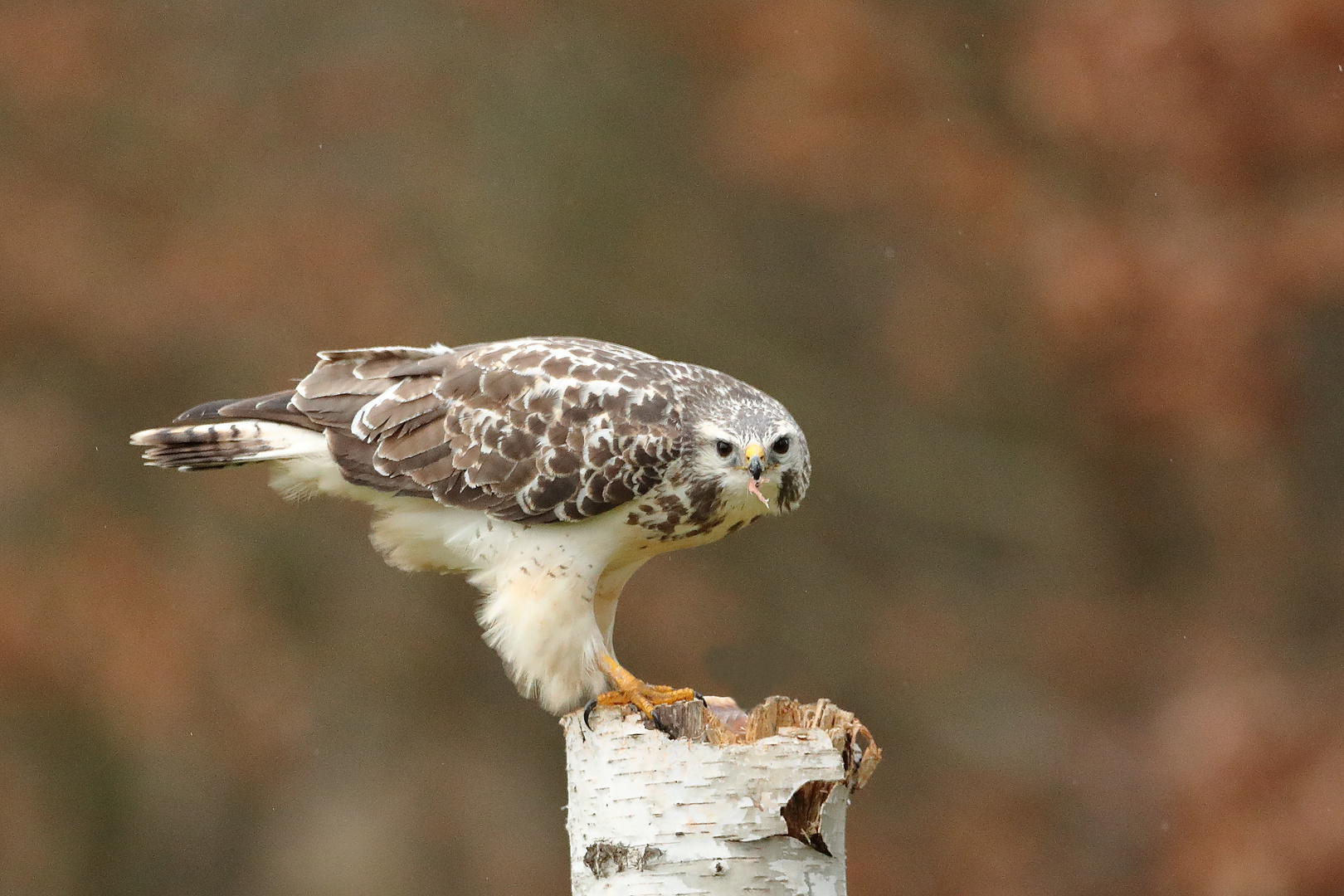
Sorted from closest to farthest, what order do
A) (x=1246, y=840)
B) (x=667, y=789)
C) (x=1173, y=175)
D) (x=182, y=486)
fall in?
(x=667, y=789), (x=1246, y=840), (x=1173, y=175), (x=182, y=486)

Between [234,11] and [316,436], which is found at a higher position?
[234,11]

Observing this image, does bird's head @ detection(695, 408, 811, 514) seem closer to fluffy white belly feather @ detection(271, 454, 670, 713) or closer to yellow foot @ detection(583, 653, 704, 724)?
fluffy white belly feather @ detection(271, 454, 670, 713)

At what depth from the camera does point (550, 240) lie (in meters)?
12.6

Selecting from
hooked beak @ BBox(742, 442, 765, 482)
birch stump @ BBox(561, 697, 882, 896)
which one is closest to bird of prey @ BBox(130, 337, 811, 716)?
hooked beak @ BBox(742, 442, 765, 482)

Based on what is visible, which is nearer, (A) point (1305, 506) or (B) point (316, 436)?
(B) point (316, 436)

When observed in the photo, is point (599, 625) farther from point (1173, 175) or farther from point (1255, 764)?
point (1173, 175)

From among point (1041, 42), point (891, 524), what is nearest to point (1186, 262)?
point (1041, 42)

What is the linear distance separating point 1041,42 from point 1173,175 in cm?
125

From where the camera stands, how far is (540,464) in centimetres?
555

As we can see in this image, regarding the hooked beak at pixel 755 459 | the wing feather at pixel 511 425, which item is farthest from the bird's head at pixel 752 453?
the wing feather at pixel 511 425

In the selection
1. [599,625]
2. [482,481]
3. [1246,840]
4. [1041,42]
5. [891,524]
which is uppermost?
[1041,42]

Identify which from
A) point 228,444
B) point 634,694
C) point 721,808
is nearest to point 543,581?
point 634,694

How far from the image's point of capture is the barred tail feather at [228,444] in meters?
6.00

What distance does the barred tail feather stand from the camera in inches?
236
